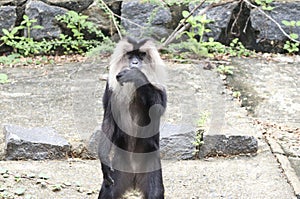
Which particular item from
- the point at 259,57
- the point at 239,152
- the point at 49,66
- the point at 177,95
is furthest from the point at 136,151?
the point at 259,57

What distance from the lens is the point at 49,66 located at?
769 centimetres

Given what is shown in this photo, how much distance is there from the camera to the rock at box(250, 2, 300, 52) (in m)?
8.31

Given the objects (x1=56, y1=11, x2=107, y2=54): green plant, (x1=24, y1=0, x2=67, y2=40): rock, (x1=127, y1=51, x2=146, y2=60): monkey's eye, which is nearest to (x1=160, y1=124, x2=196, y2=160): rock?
(x1=127, y1=51, x2=146, y2=60): monkey's eye

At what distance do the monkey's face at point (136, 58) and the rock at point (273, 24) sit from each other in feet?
15.8

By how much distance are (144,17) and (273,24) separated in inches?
67.5

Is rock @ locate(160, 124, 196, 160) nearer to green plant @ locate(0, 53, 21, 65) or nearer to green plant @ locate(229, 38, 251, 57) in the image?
green plant @ locate(229, 38, 251, 57)

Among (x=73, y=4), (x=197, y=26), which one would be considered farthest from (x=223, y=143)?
(x=73, y=4)

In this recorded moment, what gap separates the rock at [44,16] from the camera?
827 cm

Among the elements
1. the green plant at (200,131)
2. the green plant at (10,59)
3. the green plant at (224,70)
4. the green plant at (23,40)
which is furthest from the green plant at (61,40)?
the green plant at (200,131)

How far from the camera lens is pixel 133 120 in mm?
3918

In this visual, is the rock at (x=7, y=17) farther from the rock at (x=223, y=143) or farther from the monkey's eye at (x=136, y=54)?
the monkey's eye at (x=136, y=54)

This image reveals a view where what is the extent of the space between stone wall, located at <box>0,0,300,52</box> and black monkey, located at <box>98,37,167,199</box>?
14.4ft

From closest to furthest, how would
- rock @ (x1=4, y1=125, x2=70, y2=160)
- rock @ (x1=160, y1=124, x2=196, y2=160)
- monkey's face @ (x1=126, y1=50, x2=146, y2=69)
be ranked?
monkey's face @ (x1=126, y1=50, x2=146, y2=69) < rock @ (x1=4, y1=125, x2=70, y2=160) < rock @ (x1=160, y1=124, x2=196, y2=160)

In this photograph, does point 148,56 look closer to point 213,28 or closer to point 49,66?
point 49,66
